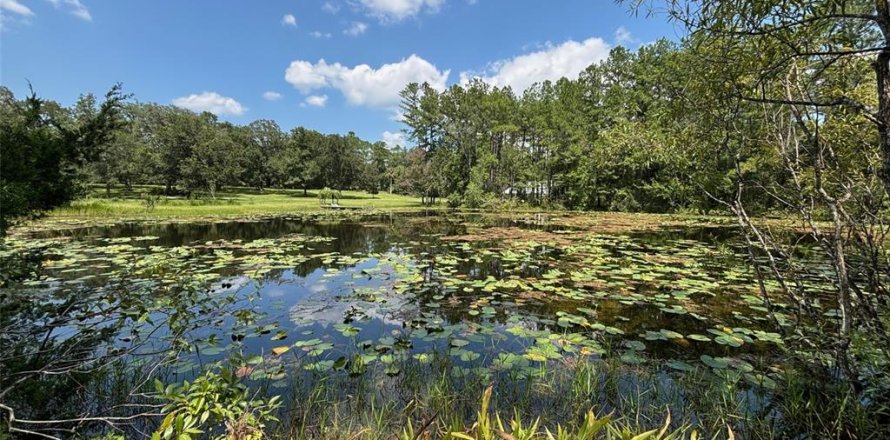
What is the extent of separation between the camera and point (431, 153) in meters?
37.3

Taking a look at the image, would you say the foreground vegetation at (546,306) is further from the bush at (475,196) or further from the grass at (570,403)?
the bush at (475,196)

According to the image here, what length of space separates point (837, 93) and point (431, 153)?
1378 inches

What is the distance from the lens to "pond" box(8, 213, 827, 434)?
3.84 m

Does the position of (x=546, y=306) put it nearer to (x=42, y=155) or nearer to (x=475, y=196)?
(x=42, y=155)

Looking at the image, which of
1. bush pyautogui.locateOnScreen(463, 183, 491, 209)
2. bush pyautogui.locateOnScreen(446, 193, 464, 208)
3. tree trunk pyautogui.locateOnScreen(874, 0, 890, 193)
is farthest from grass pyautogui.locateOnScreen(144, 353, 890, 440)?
bush pyautogui.locateOnScreen(446, 193, 464, 208)

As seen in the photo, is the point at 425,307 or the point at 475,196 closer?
the point at 425,307

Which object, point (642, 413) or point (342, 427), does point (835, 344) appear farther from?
point (342, 427)

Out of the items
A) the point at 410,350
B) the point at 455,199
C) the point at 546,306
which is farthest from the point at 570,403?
the point at 455,199

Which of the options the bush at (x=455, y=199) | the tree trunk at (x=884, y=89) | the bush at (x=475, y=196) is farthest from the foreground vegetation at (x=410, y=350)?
the bush at (x=455, y=199)

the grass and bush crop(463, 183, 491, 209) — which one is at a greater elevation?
bush crop(463, 183, 491, 209)

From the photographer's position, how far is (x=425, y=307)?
5.91m

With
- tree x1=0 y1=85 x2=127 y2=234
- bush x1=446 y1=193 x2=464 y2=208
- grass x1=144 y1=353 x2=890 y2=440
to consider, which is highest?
tree x1=0 y1=85 x2=127 y2=234

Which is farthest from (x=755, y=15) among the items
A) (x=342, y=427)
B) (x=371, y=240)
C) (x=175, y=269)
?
(x=371, y=240)

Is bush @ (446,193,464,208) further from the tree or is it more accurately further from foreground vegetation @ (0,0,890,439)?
the tree
